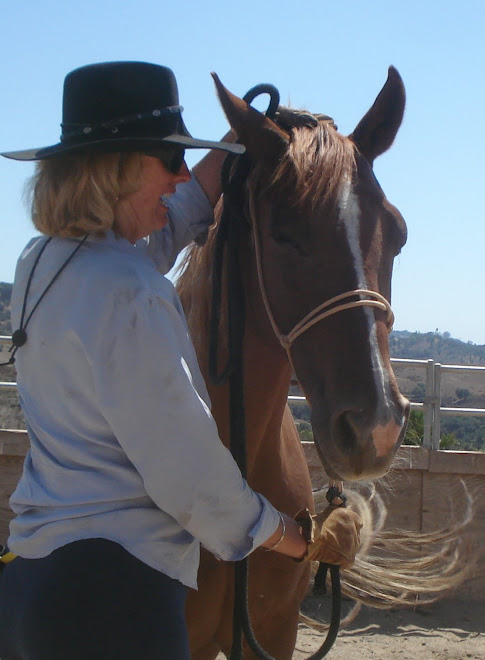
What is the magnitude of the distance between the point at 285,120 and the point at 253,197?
0.32 meters

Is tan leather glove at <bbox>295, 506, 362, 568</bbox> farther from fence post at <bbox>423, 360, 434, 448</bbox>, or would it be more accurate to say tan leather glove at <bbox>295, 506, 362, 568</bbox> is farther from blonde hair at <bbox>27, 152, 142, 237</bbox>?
fence post at <bbox>423, 360, 434, 448</bbox>

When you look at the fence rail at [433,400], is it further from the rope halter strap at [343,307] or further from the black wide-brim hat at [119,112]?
the black wide-brim hat at [119,112]

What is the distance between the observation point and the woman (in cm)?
151

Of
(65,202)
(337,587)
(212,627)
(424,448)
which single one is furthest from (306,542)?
(424,448)

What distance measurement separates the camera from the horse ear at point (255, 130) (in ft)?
7.16

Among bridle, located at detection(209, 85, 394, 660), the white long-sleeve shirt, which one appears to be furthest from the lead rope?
the white long-sleeve shirt

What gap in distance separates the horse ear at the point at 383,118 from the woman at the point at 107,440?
2.71ft

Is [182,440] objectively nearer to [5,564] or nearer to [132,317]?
[132,317]

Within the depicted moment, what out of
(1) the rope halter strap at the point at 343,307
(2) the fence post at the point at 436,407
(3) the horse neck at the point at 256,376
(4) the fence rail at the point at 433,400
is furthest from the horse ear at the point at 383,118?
(2) the fence post at the point at 436,407

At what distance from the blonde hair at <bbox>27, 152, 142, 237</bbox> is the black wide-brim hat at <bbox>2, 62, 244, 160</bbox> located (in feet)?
0.09

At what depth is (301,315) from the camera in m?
2.05

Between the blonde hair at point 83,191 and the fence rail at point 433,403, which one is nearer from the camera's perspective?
the blonde hair at point 83,191

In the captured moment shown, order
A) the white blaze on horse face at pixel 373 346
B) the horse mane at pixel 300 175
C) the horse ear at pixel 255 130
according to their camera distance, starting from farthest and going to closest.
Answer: the horse ear at pixel 255 130, the horse mane at pixel 300 175, the white blaze on horse face at pixel 373 346

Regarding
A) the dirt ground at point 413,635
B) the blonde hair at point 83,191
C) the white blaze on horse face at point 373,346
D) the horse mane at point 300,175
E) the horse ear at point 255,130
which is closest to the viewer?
the blonde hair at point 83,191
